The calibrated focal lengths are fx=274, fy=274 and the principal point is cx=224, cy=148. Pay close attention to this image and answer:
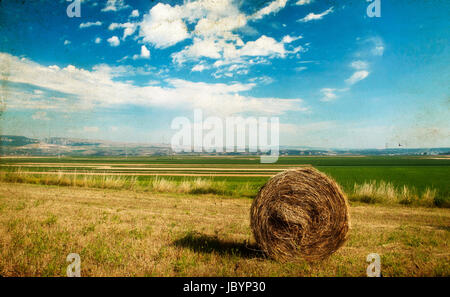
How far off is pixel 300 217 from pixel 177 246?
120 inches

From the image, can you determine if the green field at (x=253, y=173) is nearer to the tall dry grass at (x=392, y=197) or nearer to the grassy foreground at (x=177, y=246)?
the tall dry grass at (x=392, y=197)

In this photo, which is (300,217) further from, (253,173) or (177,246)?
(253,173)

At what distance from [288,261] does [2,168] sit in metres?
30.5

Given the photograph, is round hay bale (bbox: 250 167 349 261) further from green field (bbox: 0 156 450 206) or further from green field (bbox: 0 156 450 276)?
green field (bbox: 0 156 450 206)

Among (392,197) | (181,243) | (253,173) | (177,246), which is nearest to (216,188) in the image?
(392,197)

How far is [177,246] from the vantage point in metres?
6.73

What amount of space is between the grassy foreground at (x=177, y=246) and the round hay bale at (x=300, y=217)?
325mm

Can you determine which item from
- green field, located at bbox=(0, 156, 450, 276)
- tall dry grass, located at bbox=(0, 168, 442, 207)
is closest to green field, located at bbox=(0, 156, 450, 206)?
tall dry grass, located at bbox=(0, 168, 442, 207)

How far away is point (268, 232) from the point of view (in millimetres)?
6254

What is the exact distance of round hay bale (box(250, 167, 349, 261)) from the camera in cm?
617
